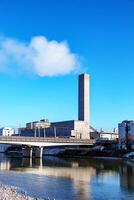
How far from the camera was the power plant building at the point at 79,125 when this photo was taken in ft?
557

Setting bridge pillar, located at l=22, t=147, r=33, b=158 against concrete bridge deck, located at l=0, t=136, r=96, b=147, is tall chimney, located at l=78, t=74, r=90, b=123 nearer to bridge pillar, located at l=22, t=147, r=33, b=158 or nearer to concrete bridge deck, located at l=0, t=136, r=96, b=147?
concrete bridge deck, located at l=0, t=136, r=96, b=147

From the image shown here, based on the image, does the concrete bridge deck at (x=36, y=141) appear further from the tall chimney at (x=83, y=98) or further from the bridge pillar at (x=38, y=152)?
the tall chimney at (x=83, y=98)

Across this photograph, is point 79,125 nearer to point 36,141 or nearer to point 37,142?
point 37,142

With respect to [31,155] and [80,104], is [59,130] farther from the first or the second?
[31,155]

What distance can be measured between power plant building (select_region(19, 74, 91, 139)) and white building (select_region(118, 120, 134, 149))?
145ft

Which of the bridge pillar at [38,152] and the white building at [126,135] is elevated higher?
the white building at [126,135]

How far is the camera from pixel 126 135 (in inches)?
4801

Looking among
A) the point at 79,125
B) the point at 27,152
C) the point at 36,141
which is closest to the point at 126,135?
the point at 27,152

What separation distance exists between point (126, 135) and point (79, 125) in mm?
51540

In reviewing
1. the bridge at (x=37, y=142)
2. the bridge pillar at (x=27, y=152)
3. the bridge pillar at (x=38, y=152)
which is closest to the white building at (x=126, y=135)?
the bridge at (x=37, y=142)

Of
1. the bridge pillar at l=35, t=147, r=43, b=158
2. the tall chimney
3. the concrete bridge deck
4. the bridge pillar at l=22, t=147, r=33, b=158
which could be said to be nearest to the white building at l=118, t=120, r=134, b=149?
the concrete bridge deck

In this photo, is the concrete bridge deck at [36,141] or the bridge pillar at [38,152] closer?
the concrete bridge deck at [36,141]

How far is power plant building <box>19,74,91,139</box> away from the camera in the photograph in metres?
170

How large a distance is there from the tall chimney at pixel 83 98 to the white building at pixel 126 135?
58268 millimetres
